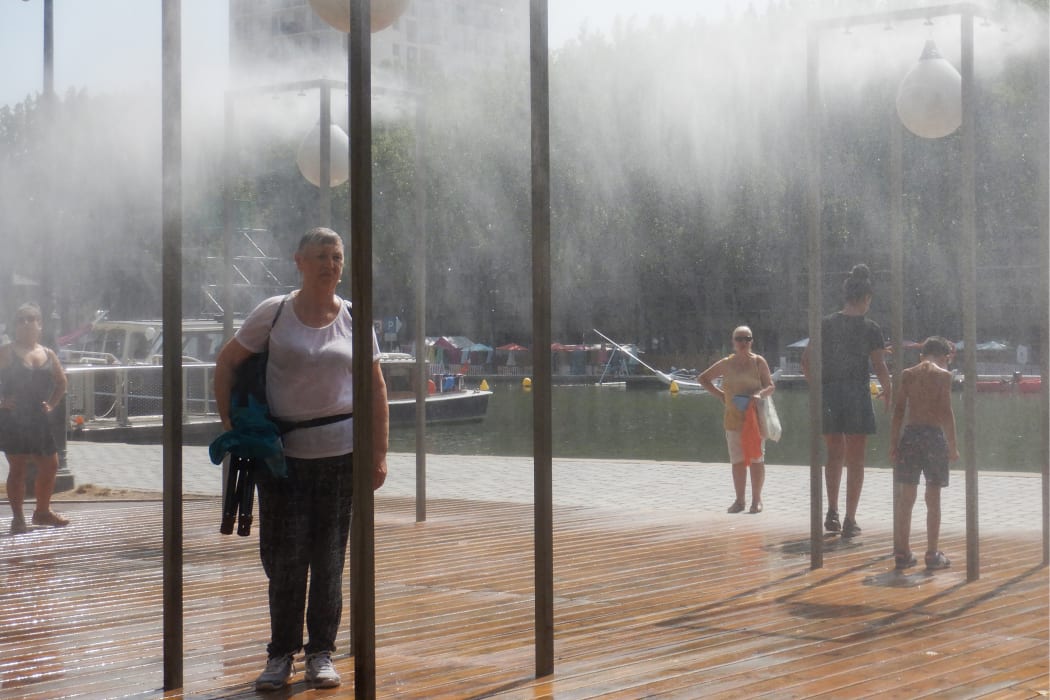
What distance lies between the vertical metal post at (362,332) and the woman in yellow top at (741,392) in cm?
551

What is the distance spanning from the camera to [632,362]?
123 ft

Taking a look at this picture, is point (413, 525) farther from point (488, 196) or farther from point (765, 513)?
point (488, 196)

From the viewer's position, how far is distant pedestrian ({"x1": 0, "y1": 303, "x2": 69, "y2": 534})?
299 inches

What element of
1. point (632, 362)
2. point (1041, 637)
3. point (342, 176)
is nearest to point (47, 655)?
point (1041, 637)

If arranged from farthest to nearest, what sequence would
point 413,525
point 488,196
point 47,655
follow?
1. point 488,196
2. point 413,525
3. point 47,655

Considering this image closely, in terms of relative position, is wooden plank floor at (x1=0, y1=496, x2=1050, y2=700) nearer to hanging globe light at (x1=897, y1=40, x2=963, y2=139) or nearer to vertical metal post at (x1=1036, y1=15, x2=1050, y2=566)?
vertical metal post at (x1=1036, y1=15, x2=1050, y2=566)

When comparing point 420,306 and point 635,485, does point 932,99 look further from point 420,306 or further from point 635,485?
point 635,485

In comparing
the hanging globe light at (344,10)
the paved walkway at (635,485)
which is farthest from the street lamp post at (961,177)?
the hanging globe light at (344,10)

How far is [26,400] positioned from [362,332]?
4.91 m

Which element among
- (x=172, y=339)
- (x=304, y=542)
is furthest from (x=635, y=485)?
(x=172, y=339)

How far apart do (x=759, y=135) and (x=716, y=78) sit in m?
1.61

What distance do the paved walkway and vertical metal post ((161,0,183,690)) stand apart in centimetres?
479

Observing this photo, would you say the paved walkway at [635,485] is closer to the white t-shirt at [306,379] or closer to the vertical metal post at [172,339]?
the white t-shirt at [306,379]

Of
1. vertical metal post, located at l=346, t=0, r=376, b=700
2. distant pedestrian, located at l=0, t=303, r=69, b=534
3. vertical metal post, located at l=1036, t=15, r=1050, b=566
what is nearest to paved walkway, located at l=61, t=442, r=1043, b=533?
vertical metal post, located at l=1036, t=15, r=1050, b=566
